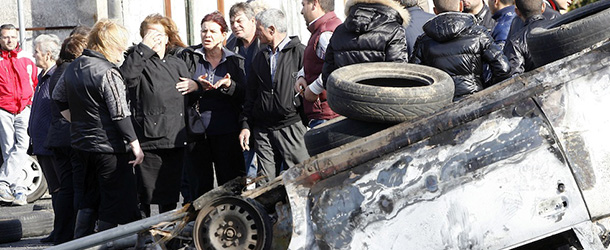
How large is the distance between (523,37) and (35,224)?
210 inches

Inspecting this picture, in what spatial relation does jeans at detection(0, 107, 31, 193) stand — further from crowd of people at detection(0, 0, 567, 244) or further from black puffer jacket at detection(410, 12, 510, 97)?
black puffer jacket at detection(410, 12, 510, 97)

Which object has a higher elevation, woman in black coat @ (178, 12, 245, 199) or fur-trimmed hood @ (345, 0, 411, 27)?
fur-trimmed hood @ (345, 0, 411, 27)

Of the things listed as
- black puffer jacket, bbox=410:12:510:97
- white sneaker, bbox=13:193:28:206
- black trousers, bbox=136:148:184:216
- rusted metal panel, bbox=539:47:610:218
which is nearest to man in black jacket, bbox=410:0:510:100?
black puffer jacket, bbox=410:12:510:97

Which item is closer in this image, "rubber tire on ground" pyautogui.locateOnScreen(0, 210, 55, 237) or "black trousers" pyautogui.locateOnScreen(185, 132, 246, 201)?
"black trousers" pyautogui.locateOnScreen(185, 132, 246, 201)

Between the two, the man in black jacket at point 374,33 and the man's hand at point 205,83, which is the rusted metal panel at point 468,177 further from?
the man's hand at point 205,83

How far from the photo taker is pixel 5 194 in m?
11.4

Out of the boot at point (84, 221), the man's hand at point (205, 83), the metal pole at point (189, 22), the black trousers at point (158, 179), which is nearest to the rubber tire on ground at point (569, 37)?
the man's hand at point (205, 83)

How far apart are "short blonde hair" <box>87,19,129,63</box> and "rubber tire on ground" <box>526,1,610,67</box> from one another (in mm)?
3721

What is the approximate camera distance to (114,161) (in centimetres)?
751

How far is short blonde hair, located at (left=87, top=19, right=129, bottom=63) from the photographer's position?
7422mm

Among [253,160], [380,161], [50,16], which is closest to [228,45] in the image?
[253,160]

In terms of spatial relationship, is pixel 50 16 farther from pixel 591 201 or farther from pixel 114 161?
pixel 591 201

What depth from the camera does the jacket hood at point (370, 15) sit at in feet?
20.8

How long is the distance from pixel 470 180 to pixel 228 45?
21.6 feet
